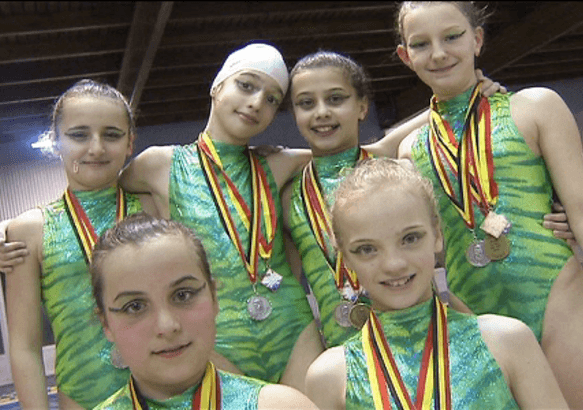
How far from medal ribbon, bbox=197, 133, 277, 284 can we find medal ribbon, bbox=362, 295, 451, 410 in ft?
1.94

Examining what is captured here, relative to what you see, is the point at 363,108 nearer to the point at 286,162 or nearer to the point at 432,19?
the point at 286,162

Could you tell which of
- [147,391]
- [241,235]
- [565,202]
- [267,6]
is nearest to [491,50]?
[267,6]

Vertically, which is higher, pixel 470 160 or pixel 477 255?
pixel 470 160

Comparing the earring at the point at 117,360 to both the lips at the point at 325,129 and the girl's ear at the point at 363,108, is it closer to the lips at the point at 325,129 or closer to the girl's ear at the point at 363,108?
the lips at the point at 325,129

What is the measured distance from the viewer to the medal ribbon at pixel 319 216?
1.64m

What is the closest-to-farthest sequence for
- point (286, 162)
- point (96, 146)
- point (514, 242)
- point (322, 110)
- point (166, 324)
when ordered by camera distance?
1. point (166, 324)
2. point (514, 242)
3. point (96, 146)
4. point (322, 110)
5. point (286, 162)

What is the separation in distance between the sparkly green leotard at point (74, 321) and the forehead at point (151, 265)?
0.65 m

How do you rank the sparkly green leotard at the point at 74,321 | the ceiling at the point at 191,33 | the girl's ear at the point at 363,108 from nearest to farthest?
the ceiling at the point at 191,33 → the sparkly green leotard at the point at 74,321 → the girl's ear at the point at 363,108

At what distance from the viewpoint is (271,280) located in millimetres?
1661

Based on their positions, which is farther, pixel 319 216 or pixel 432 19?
pixel 319 216

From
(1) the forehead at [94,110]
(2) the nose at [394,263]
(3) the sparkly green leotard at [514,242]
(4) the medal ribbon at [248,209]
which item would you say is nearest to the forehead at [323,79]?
(4) the medal ribbon at [248,209]

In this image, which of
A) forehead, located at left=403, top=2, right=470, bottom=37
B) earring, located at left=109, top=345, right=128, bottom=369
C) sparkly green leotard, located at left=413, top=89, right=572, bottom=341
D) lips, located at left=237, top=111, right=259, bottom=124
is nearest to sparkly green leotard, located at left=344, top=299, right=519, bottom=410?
sparkly green leotard, located at left=413, top=89, right=572, bottom=341

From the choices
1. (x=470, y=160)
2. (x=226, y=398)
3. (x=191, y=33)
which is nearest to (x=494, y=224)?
(x=470, y=160)

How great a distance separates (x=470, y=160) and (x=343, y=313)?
19.5 inches
